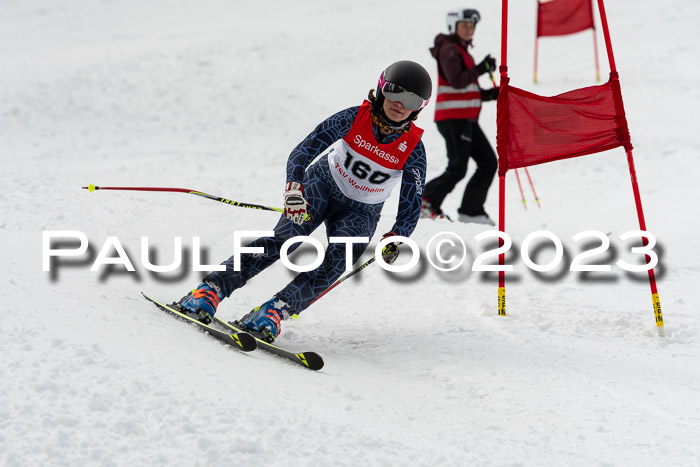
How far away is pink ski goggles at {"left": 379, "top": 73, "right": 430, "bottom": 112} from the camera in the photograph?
4164mm

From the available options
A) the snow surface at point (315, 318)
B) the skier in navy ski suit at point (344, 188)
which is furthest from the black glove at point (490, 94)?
the skier in navy ski suit at point (344, 188)

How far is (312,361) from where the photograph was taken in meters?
3.71

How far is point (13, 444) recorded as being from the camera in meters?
2.39

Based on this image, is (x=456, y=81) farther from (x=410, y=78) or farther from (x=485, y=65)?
(x=410, y=78)

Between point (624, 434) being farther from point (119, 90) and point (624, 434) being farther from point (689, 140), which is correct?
point (119, 90)

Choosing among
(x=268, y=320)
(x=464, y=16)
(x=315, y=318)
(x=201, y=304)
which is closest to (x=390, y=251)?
(x=268, y=320)

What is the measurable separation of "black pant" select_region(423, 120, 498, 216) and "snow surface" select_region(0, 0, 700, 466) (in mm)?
524

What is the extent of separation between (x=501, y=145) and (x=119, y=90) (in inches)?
441

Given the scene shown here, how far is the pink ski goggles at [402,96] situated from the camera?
4164 millimetres

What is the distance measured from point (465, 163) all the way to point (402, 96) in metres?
3.79

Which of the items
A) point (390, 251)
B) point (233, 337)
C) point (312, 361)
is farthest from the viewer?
point (390, 251)

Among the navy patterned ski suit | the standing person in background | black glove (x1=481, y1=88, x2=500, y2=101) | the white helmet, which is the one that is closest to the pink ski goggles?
the navy patterned ski suit

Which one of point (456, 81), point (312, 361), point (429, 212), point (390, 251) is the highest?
point (456, 81)

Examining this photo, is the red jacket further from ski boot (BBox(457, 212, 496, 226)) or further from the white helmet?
ski boot (BBox(457, 212, 496, 226))
